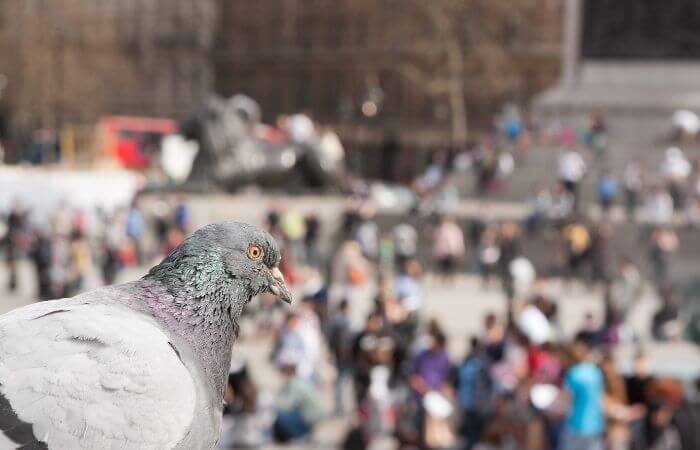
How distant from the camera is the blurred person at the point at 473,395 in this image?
955 cm

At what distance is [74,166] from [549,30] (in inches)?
1085

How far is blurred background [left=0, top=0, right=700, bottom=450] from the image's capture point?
9734mm

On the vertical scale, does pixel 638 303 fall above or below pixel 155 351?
below

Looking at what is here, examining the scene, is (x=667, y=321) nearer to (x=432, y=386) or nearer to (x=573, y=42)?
(x=432, y=386)

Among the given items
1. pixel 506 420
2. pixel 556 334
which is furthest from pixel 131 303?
pixel 556 334

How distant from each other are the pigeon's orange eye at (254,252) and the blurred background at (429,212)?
20.2 ft

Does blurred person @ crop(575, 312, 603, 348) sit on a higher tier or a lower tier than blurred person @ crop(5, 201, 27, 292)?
higher

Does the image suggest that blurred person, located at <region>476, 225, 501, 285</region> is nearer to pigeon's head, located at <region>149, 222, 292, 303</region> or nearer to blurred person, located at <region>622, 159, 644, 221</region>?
blurred person, located at <region>622, 159, 644, 221</region>

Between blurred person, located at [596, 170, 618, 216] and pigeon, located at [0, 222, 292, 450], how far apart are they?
21.1 meters

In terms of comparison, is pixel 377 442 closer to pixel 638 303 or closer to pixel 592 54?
pixel 638 303

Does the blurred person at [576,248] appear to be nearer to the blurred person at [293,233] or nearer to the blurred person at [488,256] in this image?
the blurred person at [488,256]

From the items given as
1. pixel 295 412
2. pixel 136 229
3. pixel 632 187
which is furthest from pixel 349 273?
pixel 632 187

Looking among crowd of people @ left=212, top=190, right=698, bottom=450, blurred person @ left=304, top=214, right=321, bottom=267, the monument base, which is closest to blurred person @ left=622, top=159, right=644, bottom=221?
the monument base

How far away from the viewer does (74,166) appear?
3575cm
